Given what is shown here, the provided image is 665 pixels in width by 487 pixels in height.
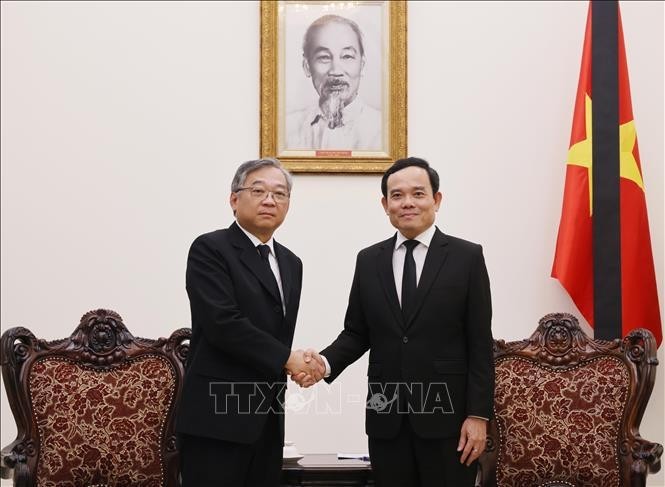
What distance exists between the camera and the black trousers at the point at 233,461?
2578 mm

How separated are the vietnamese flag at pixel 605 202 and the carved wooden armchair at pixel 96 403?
78.9 inches

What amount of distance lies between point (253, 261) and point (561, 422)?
151 centimetres

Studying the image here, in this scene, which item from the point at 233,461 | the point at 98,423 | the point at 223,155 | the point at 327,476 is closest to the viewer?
the point at 233,461

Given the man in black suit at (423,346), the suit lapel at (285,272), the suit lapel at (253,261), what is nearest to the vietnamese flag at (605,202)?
the man in black suit at (423,346)

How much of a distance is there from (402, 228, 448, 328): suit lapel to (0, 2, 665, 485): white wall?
1350 mm

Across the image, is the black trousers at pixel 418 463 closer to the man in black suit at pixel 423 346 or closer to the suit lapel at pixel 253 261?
the man in black suit at pixel 423 346

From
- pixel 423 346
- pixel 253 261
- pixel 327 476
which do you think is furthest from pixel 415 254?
pixel 327 476

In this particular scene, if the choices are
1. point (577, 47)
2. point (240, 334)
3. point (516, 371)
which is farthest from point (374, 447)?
point (577, 47)

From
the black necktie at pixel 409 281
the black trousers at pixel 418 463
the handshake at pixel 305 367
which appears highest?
the black necktie at pixel 409 281

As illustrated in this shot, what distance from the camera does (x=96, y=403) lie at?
10.8 feet

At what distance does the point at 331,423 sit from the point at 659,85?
2.49 m

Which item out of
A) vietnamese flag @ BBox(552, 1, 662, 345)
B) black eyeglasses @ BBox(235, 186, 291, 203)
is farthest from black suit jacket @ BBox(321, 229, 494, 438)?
vietnamese flag @ BBox(552, 1, 662, 345)

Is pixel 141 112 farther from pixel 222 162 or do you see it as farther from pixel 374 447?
pixel 374 447

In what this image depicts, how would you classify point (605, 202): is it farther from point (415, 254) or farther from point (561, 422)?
point (415, 254)
